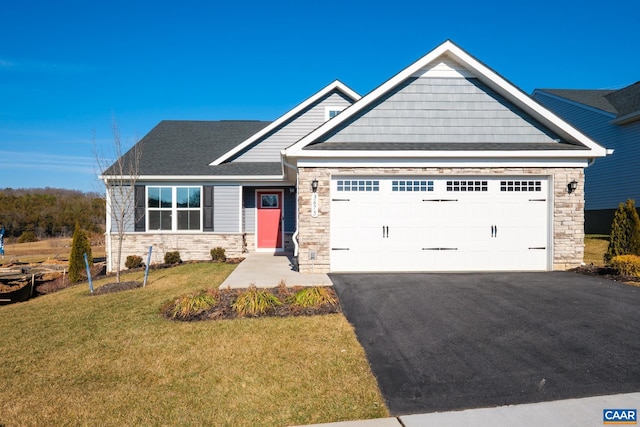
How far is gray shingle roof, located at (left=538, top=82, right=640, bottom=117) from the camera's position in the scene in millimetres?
18253

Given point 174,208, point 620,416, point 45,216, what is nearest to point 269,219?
point 174,208

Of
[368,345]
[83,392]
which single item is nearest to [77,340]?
[83,392]

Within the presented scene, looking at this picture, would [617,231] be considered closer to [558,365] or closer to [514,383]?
[558,365]

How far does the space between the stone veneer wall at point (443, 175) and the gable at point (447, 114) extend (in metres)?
1.09

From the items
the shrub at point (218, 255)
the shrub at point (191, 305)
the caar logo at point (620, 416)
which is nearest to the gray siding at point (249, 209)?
the shrub at point (218, 255)

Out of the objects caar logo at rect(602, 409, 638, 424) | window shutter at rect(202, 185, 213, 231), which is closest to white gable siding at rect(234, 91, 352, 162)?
window shutter at rect(202, 185, 213, 231)

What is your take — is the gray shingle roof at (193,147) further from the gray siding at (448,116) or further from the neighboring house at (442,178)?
the gray siding at (448,116)

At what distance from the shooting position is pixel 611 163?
1884cm

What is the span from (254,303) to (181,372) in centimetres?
236

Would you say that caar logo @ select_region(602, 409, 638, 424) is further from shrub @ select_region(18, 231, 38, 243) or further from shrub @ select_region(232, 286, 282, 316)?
shrub @ select_region(18, 231, 38, 243)

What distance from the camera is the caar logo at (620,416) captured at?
370 centimetres

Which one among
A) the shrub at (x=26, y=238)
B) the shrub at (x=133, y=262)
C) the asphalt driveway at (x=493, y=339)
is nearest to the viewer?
the asphalt driveway at (x=493, y=339)

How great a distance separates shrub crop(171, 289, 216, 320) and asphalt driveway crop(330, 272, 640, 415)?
267 cm

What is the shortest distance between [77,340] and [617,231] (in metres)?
13.0
